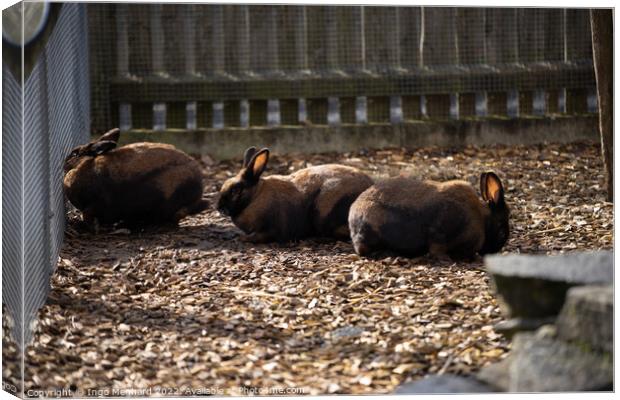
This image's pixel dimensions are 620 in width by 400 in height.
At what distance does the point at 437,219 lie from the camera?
775cm

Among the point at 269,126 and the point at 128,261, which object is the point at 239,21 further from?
the point at 128,261

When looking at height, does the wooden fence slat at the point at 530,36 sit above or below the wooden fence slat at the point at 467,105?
above

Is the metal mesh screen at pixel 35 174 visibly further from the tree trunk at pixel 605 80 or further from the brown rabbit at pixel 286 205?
the tree trunk at pixel 605 80

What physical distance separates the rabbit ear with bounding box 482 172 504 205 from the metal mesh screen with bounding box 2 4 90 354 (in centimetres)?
279

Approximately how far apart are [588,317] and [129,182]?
452cm

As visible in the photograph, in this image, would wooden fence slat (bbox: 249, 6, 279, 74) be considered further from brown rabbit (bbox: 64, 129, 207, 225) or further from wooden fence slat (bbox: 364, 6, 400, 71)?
brown rabbit (bbox: 64, 129, 207, 225)

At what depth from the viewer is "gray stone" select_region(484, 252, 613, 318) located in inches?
201

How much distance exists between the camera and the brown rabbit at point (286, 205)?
856cm

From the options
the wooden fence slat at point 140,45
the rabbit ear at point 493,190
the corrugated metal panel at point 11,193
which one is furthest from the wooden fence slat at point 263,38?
the corrugated metal panel at point 11,193

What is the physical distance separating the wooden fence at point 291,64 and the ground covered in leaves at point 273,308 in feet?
4.35

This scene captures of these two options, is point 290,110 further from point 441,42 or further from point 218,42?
point 441,42

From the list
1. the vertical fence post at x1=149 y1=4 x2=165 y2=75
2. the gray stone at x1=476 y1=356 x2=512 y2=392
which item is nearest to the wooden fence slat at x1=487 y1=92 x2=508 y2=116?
the vertical fence post at x1=149 y1=4 x2=165 y2=75

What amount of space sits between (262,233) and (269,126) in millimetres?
2808

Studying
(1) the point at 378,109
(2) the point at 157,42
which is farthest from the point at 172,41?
(1) the point at 378,109
